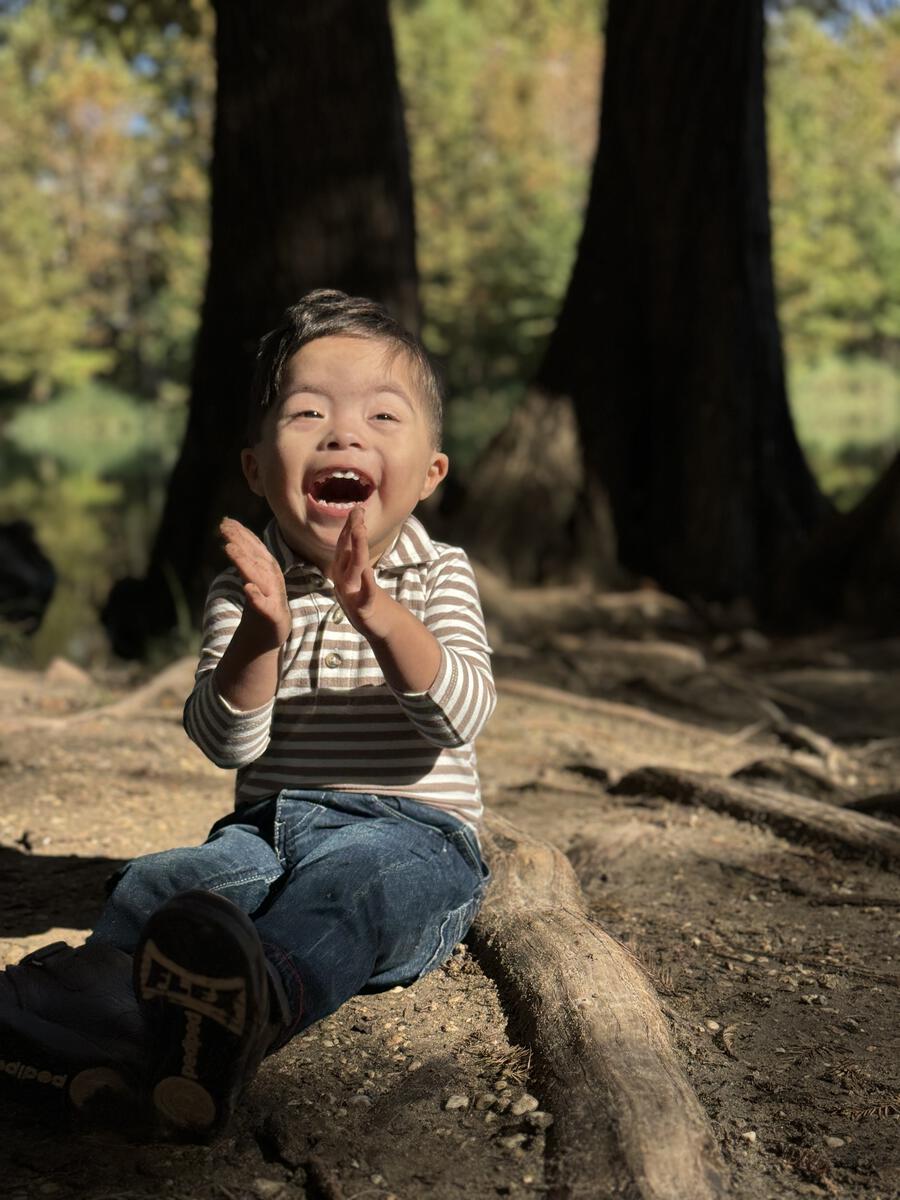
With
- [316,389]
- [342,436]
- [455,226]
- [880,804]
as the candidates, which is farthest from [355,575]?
[455,226]

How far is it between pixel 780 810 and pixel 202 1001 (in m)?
2.19

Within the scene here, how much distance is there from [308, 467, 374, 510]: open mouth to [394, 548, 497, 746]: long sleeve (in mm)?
251

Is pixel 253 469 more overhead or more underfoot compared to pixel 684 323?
more underfoot

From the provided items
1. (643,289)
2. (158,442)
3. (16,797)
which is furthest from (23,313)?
(16,797)

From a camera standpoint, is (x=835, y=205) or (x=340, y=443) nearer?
(x=340, y=443)

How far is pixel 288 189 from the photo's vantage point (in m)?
6.61

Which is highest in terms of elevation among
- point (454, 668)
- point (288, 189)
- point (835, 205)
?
point (835, 205)

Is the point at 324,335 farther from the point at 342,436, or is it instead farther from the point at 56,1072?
the point at 56,1072

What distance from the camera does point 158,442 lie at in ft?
125

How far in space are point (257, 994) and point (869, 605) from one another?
18.1ft

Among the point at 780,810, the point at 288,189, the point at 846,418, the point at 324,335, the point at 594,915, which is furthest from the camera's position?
the point at 846,418

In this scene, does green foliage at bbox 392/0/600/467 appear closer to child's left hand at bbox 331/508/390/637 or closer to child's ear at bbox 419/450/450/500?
child's ear at bbox 419/450/450/500

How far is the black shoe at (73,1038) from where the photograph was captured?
6.93 feet

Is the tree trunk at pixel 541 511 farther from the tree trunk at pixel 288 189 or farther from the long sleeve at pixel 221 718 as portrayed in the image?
the long sleeve at pixel 221 718
